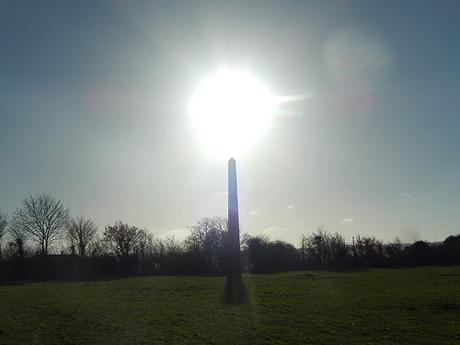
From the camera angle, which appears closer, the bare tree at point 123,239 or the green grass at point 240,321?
the green grass at point 240,321

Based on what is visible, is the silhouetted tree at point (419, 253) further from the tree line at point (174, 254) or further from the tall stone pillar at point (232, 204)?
the tall stone pillar at point (232, 204)

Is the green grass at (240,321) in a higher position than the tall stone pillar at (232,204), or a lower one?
lower

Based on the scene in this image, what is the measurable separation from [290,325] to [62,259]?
6090cm

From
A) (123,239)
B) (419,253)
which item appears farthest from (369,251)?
(123,239)

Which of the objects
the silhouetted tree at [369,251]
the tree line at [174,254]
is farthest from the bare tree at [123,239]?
the silhouetted tree at [369,251]

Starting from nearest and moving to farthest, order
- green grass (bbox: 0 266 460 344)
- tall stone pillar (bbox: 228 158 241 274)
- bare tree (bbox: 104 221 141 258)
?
green grass (bbox: 0 266 460 344)
tall stone pillar (bbox: 228 158 241 274)
bare tree (bbox: 104 221 141 258)

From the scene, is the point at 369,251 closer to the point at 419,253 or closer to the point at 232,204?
the point at 419,253

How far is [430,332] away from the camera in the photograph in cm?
1472

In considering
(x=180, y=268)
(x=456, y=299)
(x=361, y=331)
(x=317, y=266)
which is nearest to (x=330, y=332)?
(x=361, y=331)

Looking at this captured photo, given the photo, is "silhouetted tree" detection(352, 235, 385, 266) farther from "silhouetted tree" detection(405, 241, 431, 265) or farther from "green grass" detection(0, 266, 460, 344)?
"green grass" detection(0, 266, 460, 344)

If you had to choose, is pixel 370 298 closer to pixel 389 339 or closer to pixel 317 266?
pixel 389 339

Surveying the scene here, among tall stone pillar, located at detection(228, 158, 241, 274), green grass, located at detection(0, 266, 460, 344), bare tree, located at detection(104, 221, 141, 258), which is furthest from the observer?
bare tree, located at detection(104, 221, 141, 258)

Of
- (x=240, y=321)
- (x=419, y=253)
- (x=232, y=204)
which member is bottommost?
(x=240, y=321)

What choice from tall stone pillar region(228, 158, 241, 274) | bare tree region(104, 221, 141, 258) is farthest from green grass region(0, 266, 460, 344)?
bare tree region(104, 221, 141, 258)
